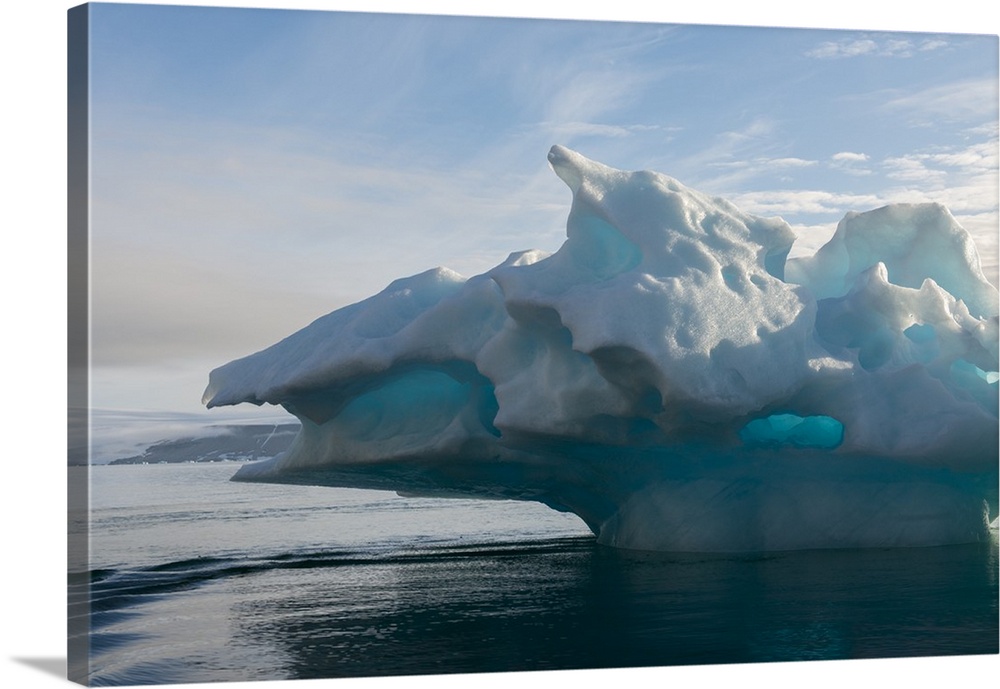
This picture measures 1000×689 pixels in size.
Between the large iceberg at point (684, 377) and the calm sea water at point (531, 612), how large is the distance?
2.27ft

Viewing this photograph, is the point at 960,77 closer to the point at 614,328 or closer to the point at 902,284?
the point at 902,284

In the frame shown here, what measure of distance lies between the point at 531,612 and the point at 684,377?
2661 mm

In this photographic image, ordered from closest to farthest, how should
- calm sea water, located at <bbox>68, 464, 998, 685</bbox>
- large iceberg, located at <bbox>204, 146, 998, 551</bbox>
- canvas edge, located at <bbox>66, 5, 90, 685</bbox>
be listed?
1. canvas edge, located at <bbox>66, 5, 90, 685</bbox>
2. calm sea water, located at <bbox>68, 464, 998, 685</bbox>
3. large iceberg, located at <bbox>204, 146, 998, 551</bbox>

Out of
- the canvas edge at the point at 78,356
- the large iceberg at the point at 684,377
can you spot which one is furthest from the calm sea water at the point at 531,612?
the large iceberg at the point at 684,377

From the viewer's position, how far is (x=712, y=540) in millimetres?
15031

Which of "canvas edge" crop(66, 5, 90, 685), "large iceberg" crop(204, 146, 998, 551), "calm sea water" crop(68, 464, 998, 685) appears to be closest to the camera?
"canvas edge" crop(66, 5, 90, 685)

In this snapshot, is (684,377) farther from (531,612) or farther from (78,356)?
(78,356)

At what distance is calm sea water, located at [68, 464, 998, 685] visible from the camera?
9.93 m

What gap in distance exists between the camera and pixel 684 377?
1204 cm

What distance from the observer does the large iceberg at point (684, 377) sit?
12445 millimetres

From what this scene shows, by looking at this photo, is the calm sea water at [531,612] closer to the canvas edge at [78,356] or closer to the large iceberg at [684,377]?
the canvas edge at [78,356]

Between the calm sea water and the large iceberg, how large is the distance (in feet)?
2.27

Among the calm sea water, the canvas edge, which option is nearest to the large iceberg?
the calm sea water

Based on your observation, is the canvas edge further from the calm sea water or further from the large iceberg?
the large iceberg
